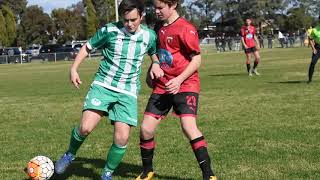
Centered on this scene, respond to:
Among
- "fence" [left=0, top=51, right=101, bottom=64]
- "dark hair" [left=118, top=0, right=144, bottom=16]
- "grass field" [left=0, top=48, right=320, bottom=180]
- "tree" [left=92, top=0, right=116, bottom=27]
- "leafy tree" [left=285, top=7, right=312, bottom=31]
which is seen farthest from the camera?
"leafy tree" [left=285, top=7, right=312, bottom=31]

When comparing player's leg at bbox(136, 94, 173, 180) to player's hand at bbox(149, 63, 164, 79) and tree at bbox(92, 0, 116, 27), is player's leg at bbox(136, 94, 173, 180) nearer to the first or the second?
player's hand at bbox(149, 63, 164, 79)

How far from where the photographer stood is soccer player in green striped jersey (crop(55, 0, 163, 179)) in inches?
230

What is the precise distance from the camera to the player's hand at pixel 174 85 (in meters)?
5.49

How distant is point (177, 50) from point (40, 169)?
1889 millimetres

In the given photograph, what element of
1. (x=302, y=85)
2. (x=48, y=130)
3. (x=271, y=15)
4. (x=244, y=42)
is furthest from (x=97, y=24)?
(x=48, y=130)

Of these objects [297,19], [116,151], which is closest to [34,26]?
[297,19]

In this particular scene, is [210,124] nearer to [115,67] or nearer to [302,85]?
[115,67]

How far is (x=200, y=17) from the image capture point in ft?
358

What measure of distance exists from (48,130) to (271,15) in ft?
337

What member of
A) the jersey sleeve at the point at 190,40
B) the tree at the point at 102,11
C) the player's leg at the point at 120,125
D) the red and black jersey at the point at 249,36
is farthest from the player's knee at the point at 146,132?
the tree at the point at 102,11

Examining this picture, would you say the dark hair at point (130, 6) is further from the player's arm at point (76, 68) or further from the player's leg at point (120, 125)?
the player's leg at point (120, 125)

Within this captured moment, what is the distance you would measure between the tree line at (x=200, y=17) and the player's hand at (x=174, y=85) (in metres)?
83.7

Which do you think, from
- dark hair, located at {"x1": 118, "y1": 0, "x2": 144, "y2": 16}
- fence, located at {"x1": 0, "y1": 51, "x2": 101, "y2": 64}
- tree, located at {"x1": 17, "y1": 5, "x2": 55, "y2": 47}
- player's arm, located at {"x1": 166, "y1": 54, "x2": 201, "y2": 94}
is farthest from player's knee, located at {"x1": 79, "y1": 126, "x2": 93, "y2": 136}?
tree, located at {"x1": 17, "y1": 5, "x2": 55, "y2": 47}

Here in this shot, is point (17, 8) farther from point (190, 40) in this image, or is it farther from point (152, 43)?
point (190, 40)
